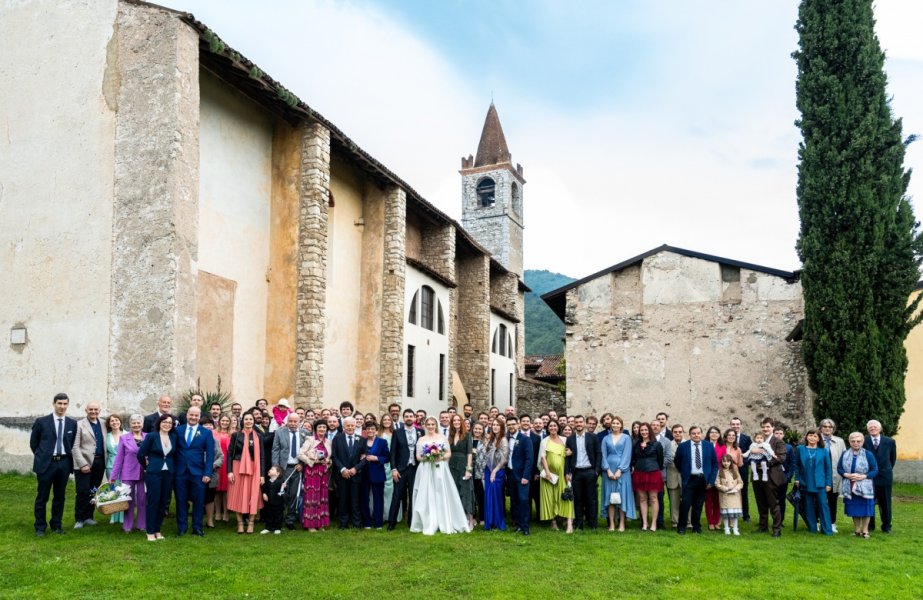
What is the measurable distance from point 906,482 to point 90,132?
768 inches

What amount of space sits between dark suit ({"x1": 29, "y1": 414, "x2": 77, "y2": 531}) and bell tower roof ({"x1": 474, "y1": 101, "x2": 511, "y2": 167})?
49366mm

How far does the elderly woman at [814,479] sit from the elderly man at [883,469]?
0.74m

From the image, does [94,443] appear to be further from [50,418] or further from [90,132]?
[90,132]

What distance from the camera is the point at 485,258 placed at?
33.2 m

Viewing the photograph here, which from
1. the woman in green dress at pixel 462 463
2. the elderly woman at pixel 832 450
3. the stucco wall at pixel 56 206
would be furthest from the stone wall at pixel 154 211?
the elderly woman at pixel 832 450

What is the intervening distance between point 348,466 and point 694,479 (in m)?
4.99

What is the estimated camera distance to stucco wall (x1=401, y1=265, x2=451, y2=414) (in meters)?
25.0

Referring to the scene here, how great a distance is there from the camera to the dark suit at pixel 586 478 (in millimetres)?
11203

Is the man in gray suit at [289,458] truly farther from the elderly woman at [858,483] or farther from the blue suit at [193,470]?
the elderly woman at [858,483]

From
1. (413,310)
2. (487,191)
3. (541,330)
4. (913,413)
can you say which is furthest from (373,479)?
(541,330)

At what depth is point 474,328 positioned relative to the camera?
106ft

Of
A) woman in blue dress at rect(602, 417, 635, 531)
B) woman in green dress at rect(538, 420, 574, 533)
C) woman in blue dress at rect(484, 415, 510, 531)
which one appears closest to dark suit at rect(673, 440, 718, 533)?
woman in blue dress at rect(602, 417, 635, 531)

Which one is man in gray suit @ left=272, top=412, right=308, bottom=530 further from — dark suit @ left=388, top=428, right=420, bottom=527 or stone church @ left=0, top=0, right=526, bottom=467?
stone church @ left=0, top=0, right=526, bottom=467

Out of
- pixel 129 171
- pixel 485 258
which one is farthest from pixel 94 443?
pixel 485 258
